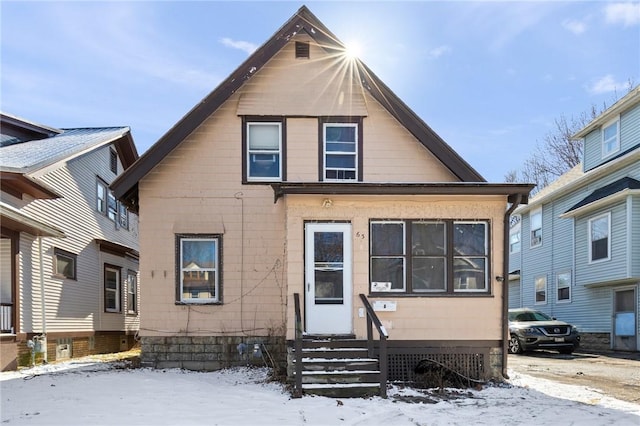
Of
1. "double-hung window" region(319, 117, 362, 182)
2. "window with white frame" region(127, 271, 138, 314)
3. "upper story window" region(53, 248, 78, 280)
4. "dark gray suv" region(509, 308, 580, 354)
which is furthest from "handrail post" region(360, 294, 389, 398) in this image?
"window with white frame" region(127, 271, 138, 314)

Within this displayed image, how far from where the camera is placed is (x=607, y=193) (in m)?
16.0

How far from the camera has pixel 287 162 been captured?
1084 cm

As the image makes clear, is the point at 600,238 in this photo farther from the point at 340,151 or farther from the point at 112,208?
the point at 112,208

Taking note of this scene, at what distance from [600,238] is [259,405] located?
1477cm

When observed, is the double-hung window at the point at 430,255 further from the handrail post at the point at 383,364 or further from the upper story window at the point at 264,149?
the upper story window at the point at 264,149

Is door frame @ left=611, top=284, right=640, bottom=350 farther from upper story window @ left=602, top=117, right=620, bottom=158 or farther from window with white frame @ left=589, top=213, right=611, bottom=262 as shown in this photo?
upper story window @ left=602, top=117, right=620, bottom=158

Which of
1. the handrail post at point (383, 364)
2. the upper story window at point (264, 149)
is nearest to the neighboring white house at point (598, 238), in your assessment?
the upper story window at point (264, 149)

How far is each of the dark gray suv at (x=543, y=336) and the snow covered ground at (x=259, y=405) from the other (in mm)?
6495

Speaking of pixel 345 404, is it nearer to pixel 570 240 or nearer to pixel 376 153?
pixel 376 153

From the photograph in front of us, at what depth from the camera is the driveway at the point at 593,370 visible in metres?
8.48

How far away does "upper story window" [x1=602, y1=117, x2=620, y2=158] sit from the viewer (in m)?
17.0

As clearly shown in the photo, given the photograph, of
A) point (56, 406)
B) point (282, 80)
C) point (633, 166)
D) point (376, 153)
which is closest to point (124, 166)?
point (282, 80)

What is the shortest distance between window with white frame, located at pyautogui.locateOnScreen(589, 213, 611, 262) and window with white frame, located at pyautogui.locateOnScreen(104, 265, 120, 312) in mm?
16438

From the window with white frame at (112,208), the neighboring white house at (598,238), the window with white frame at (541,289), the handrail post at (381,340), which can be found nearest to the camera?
the handrail post at (381,340)
